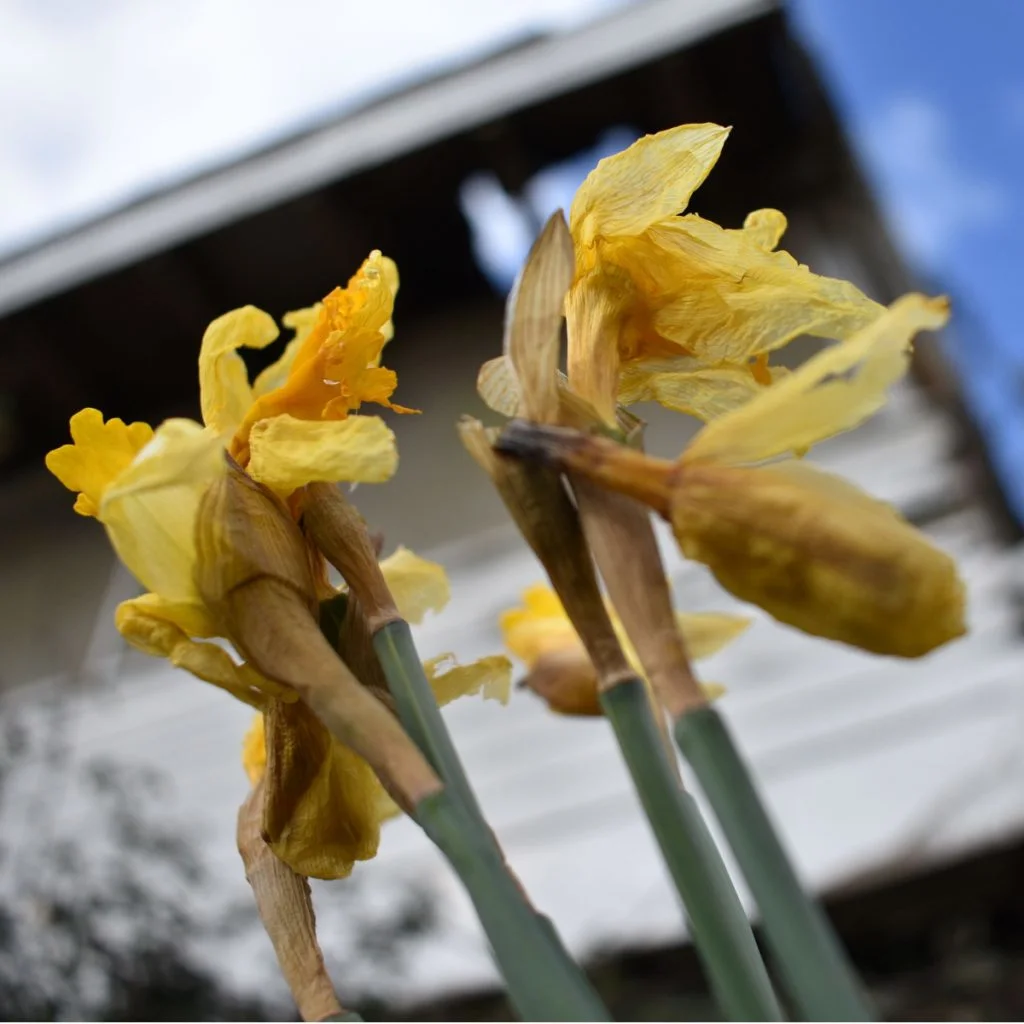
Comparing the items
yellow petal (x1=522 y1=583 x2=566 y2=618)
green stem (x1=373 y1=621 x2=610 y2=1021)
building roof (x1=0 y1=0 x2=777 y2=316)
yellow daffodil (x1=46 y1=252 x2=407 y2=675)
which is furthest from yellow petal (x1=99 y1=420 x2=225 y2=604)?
building roof (x1=0 y1=0 x2=777 y2=316)

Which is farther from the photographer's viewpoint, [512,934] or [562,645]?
[562,645]

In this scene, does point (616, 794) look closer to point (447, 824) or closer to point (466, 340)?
point (466, 340)

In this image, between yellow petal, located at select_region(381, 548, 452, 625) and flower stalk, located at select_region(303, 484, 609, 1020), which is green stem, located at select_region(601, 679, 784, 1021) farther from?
yellow petal, located at select_region(381, 548, 452, 625)

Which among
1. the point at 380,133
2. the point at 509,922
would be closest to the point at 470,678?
the point at 509,922

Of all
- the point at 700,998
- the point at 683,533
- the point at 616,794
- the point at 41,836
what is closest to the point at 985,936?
the point at 700,998

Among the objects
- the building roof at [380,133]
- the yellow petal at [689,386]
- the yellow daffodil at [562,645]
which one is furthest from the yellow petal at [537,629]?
the building roof at [380,133]


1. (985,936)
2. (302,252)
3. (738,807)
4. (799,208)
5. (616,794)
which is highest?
(302,252)

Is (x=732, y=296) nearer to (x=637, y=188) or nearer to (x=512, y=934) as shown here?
(x=637, y=188)

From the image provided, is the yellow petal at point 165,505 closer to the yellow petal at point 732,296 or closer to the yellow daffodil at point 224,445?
the yellow daffodil at point 224,445
